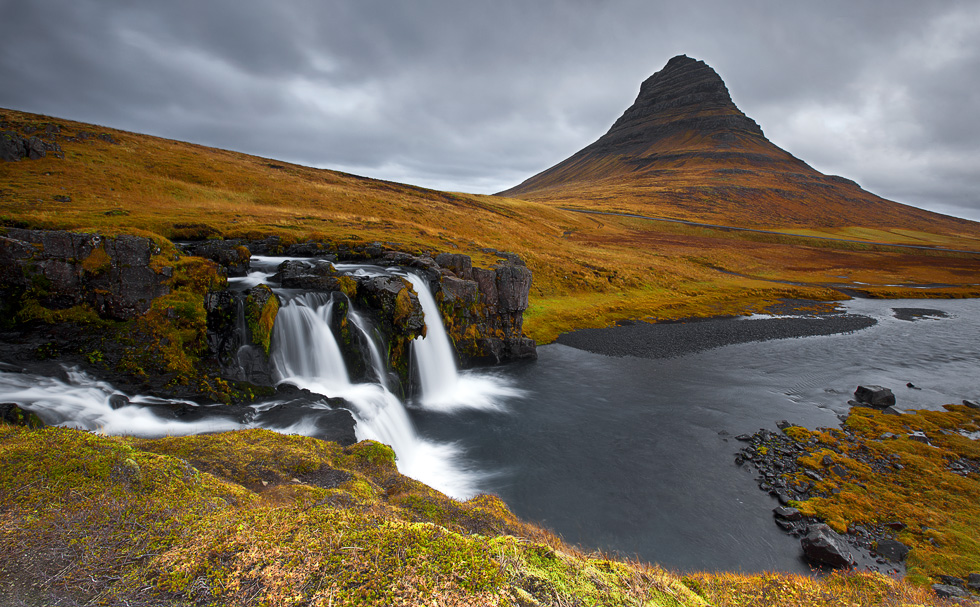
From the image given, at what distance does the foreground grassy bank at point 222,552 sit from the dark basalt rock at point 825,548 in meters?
6.39

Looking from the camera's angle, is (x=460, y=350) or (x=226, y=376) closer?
(x=226, y=376)

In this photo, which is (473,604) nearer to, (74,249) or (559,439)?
(559,439)

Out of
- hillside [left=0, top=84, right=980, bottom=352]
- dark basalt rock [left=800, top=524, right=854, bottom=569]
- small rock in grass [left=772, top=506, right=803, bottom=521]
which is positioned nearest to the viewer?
dark basalt rock [left=800, top=524, right=854, bottom=569]

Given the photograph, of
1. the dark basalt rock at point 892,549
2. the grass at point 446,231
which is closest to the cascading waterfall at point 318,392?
the grass at point 446,231

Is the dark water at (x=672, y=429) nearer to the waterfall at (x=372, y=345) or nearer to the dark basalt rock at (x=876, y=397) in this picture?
the dark basalt rock at (x=876, y=397)

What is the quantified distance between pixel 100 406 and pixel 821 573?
78.3 feet

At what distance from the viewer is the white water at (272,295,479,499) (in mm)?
17469

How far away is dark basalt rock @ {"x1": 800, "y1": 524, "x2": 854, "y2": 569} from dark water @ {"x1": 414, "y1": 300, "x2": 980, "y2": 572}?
1.59 ft

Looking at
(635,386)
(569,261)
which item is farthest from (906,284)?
(635,386)

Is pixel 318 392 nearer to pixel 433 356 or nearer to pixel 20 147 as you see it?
pixel 433 356

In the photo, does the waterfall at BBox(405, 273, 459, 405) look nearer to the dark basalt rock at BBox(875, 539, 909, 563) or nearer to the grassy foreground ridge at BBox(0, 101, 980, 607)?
the grassy foreground ridge at BBox(0, 101, 980, 607)

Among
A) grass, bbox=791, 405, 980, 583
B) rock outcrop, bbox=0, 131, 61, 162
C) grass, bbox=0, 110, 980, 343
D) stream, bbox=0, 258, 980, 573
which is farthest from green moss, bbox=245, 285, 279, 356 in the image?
rock outcrop, bbox=0, 131, 61, 162

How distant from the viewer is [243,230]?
34594 millimetres

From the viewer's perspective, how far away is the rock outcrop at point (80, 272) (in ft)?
53.4
